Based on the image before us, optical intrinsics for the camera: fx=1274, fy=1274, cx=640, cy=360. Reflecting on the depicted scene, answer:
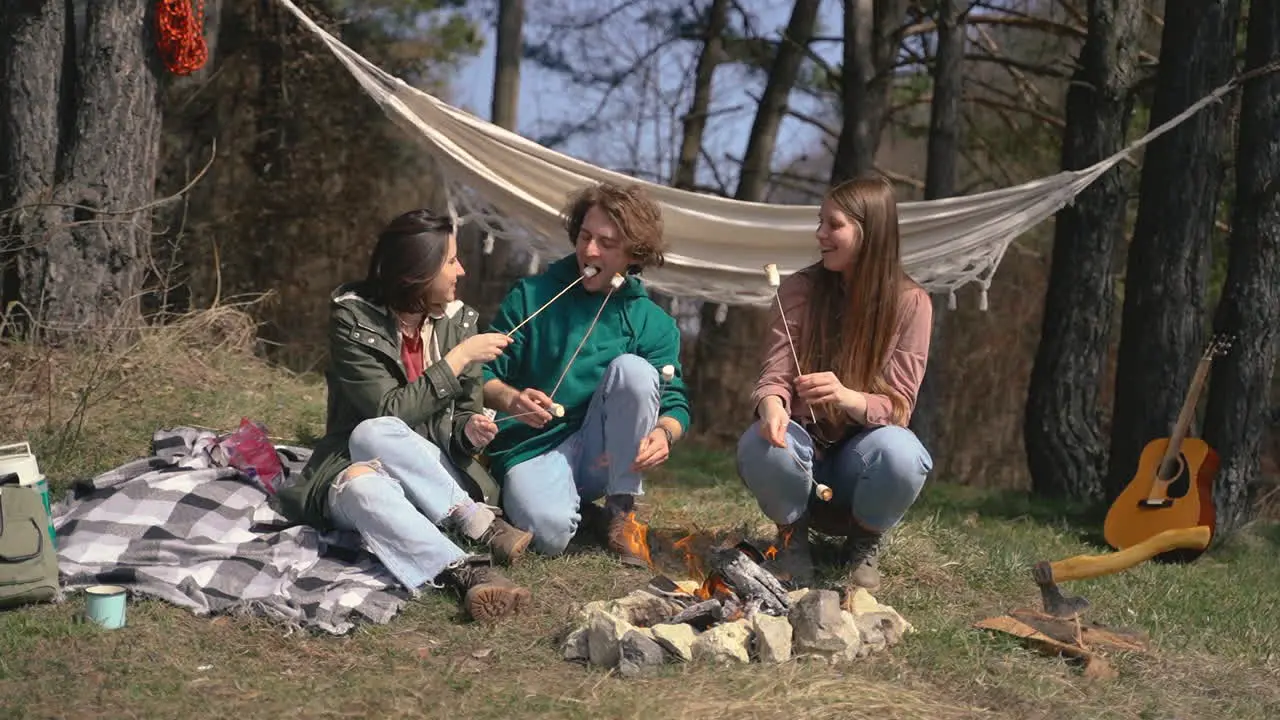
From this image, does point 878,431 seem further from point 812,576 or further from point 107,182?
point 107,182

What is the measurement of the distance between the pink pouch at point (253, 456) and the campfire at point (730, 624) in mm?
1184

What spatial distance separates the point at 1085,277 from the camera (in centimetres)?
523

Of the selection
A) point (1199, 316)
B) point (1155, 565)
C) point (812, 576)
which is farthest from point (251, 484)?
point (1199, 316)

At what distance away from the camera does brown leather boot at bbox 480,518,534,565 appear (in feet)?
9.77

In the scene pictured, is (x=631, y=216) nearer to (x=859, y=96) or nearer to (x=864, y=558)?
(x=864, y=558)

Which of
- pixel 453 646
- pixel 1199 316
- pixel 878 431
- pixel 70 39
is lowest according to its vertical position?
pixel 453 646

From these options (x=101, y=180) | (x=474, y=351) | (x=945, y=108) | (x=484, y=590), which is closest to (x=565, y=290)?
(x=474, y=351)

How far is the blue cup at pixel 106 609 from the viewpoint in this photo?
8.52 feet

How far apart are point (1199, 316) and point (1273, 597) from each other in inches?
57.7

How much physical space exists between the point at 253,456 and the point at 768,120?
5028 mm

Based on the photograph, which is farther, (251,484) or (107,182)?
(107,182)

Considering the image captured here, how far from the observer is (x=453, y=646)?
103 inches

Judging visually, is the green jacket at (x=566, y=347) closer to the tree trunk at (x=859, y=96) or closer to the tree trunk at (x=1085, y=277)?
the tree trunk at (x=1085, y=277)

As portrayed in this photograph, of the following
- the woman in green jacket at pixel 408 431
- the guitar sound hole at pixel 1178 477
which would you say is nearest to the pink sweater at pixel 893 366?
the woman in green jacket at pixel 408 431
